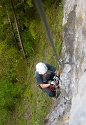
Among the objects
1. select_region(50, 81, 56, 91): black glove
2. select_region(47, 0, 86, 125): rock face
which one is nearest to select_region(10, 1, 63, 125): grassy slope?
select_region(47, 0, 86, 125): rock face

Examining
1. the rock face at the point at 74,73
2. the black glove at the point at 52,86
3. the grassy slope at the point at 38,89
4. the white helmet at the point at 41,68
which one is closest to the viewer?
the rock face at the point at 74,73

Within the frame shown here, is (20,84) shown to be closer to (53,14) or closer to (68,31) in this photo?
(53,14)

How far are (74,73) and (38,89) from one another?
504cm

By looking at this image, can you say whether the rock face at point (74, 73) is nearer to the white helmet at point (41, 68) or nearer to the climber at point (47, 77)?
the climber at point (47, 77)

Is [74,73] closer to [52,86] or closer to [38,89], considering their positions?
[52,86]

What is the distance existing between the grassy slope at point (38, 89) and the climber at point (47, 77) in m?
2.66

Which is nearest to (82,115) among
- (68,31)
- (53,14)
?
(68,31)

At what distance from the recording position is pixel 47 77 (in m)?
6.30

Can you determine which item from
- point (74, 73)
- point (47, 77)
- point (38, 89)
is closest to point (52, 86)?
point (47, 77)

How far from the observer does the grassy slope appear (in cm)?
979

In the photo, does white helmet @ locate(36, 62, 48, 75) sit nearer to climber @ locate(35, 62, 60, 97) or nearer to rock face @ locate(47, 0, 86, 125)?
climber @ locate(35, 62, 60, 97)

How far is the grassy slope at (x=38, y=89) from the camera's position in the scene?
979 centimetres

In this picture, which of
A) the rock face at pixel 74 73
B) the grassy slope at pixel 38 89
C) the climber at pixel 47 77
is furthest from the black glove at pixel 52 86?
the grassy slope at pixel 38 89

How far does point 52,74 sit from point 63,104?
0.88 meters
